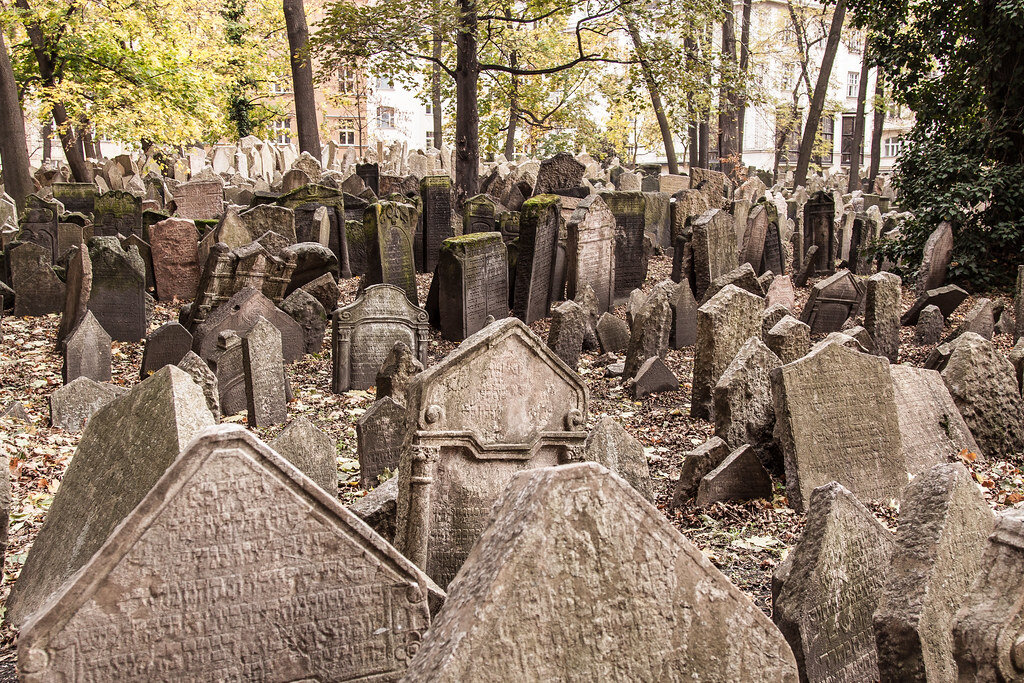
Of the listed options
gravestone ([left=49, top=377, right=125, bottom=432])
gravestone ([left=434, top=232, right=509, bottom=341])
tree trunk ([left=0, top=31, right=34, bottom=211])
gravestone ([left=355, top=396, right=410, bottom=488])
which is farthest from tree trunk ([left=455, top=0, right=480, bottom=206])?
gravestone ([left=355, top=396, right=410, bottom=488])

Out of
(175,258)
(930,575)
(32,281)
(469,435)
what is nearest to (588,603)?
(930,575)

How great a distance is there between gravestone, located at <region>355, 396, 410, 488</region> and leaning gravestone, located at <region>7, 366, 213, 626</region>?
82.5 inches

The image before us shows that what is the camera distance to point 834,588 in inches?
138

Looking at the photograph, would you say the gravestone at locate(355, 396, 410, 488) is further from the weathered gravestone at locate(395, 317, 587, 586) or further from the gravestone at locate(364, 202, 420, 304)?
the gravestone at locate(364, 202, 420, 304)

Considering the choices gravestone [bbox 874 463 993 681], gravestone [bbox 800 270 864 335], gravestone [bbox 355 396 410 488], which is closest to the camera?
gravestone [bbox 874 463 993 681]

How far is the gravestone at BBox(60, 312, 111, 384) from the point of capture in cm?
824

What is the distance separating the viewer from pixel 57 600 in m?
2.39

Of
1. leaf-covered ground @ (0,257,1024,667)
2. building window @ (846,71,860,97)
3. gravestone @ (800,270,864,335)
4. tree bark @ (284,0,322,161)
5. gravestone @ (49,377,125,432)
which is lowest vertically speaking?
leaf-covered ground @ (0,257,1024,667)

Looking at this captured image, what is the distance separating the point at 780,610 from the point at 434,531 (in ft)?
5.92

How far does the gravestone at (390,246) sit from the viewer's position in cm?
1121

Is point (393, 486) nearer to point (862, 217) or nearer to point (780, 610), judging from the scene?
point (780, 610)

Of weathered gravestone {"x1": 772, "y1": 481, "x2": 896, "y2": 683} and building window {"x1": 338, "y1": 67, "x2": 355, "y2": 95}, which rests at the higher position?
building window {"x1": 338, "y1": 67, "x2": 355, "y2": 95}

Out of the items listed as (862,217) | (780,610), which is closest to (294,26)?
(862,217)

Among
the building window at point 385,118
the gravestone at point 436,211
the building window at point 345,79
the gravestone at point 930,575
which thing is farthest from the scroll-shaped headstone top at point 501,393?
the building window at point 385,118
